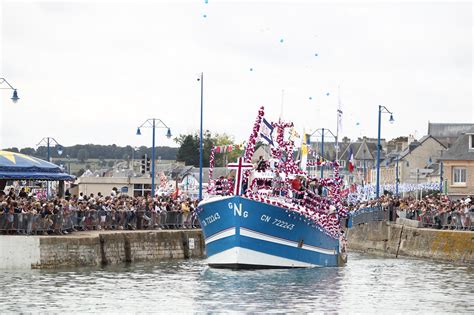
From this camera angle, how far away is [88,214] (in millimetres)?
48781

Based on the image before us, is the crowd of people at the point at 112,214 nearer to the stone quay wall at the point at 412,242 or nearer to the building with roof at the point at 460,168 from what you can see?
the stone quay wall at the point at 412,242

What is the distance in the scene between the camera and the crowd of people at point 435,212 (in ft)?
179

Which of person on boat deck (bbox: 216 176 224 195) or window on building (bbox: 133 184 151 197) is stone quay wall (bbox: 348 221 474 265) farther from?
window on building (bbox: 133 184 151 197)

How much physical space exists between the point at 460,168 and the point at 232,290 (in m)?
62.2

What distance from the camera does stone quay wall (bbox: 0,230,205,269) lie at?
1639 inches

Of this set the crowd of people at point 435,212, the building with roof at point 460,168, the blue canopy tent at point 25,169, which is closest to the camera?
the blue canopy tent at point 25,169

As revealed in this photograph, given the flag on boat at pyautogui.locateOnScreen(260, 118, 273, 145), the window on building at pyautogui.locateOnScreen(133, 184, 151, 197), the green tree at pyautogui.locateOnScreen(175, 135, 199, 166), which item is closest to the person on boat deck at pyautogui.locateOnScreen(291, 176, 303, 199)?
the flag on boat at pyautogui.locateOnScreen(260, 118, 273, 145)

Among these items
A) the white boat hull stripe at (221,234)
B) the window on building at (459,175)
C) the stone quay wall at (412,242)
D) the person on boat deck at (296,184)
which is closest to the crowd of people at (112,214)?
the stone quay wall at (412,242)

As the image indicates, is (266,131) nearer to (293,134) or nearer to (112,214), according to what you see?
(293,134)

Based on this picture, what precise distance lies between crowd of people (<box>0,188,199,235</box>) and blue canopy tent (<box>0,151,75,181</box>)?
87 centimetres

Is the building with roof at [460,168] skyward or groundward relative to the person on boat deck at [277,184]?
skyward

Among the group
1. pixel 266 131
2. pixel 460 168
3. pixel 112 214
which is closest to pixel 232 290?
pixel 266 131

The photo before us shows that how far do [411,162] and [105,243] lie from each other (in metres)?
86.4

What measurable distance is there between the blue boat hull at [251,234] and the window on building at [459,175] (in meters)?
53.1
